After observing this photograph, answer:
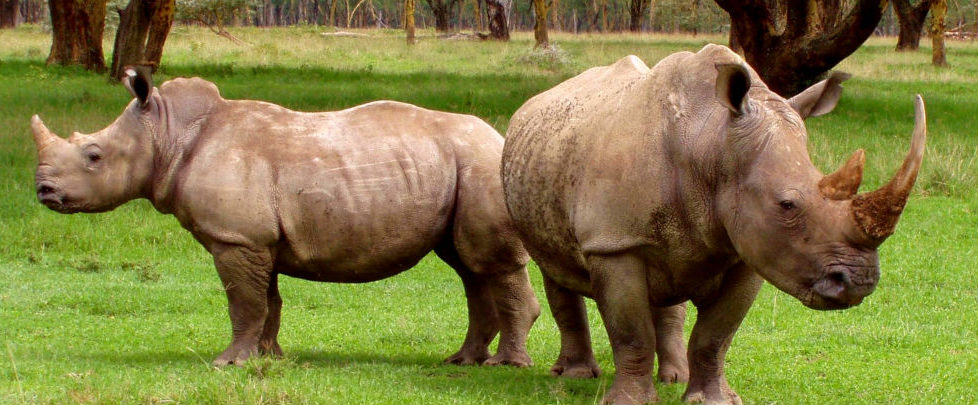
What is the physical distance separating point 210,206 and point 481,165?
4.97 ft

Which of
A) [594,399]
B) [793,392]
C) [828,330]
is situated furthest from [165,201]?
[828,330]

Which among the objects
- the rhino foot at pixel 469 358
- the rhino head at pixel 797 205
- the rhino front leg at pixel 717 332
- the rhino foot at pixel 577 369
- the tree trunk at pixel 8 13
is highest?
the rhino head at pixel 797 205

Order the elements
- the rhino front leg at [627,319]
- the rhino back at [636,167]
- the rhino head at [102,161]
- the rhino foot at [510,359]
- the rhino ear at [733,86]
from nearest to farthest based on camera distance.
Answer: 1. the rhino ear at [733,86]
2. the rhino back at [636,167]
3. the rhino front leg at [627,319]
4. the rhino head at [102,161]
5. the rhino foot at [510,359]

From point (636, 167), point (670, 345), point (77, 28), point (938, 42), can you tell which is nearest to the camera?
point (636, 167)

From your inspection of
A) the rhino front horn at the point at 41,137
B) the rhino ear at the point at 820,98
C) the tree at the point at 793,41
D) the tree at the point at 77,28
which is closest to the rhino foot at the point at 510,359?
the rhino ear at the point at 820,98

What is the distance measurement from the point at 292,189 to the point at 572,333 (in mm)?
1725

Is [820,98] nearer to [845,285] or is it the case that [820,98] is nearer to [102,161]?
[845,285]

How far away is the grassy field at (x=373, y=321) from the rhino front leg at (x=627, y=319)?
0.48m

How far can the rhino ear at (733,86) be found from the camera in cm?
543

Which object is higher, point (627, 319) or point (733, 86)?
point (733, 86)

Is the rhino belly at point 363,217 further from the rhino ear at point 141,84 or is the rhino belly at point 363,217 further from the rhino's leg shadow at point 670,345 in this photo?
the rhino's leg shadow at point 670,345

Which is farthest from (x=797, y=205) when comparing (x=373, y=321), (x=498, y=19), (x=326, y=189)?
(x=498, y=19)

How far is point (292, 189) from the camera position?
7250 millimetres

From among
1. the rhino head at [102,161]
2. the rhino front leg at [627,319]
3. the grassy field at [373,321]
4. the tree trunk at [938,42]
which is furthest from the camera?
the tree trunk at [938,42]
